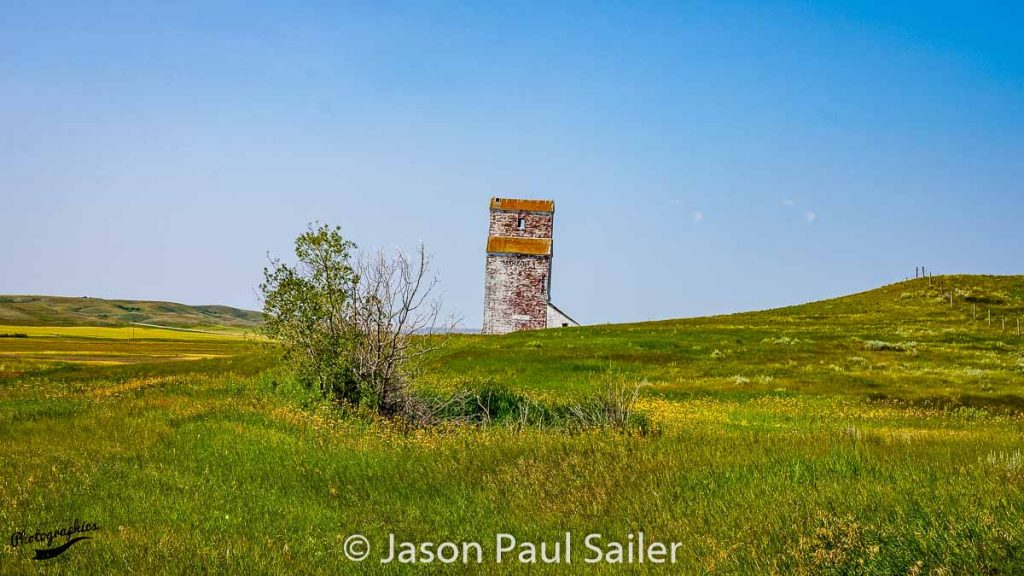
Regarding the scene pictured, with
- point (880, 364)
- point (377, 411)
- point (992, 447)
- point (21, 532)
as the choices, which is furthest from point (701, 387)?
point (21, 532)

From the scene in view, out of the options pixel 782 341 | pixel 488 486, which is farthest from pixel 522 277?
pixel 488 486

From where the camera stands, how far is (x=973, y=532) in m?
6.53

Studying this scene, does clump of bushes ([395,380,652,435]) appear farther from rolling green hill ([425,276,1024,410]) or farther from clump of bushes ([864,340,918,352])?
clump of bushes ([864,340,918,352])

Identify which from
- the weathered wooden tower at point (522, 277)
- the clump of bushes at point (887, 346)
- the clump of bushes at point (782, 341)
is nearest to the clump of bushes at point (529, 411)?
the clump of bushes at point (782, 341)

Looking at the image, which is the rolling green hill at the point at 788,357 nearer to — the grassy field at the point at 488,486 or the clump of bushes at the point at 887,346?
→ the clump of bushes at the point at 887,346
